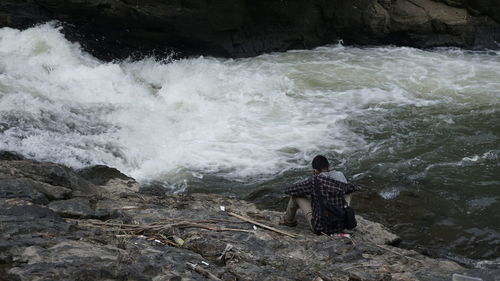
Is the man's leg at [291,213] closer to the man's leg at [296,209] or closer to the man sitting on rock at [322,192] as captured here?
the man's leg at [296,209]

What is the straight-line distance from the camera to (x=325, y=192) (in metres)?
5.98

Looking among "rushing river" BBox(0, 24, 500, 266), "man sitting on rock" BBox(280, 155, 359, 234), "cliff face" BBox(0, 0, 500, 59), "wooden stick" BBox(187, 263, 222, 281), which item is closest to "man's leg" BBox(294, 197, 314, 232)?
"man sitting on rock" BBox(280, 155, 359, 234)

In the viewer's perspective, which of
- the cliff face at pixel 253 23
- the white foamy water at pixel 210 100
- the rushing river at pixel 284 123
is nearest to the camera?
the rushing river at pixel 284 123

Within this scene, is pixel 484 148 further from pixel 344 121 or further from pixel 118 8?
pixel 118 8

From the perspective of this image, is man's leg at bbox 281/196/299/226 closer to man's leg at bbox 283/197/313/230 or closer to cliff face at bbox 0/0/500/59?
man's leg at bbox 283/197/313/230

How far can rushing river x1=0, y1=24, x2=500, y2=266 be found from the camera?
7762mm

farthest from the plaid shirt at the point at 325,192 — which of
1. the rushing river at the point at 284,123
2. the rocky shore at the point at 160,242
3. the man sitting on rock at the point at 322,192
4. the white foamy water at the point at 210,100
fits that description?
the white foamy water at the point at 210,100

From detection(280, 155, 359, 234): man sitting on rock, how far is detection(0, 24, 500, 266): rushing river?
123 cm

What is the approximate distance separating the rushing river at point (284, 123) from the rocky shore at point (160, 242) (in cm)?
109

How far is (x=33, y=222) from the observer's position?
4945 millimetres

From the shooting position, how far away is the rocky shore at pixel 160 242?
4332mm

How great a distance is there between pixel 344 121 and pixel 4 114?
5764 millimetres

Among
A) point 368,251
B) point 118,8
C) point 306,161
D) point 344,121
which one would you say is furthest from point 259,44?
point 368,251

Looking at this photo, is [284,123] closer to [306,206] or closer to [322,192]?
[306,206]
